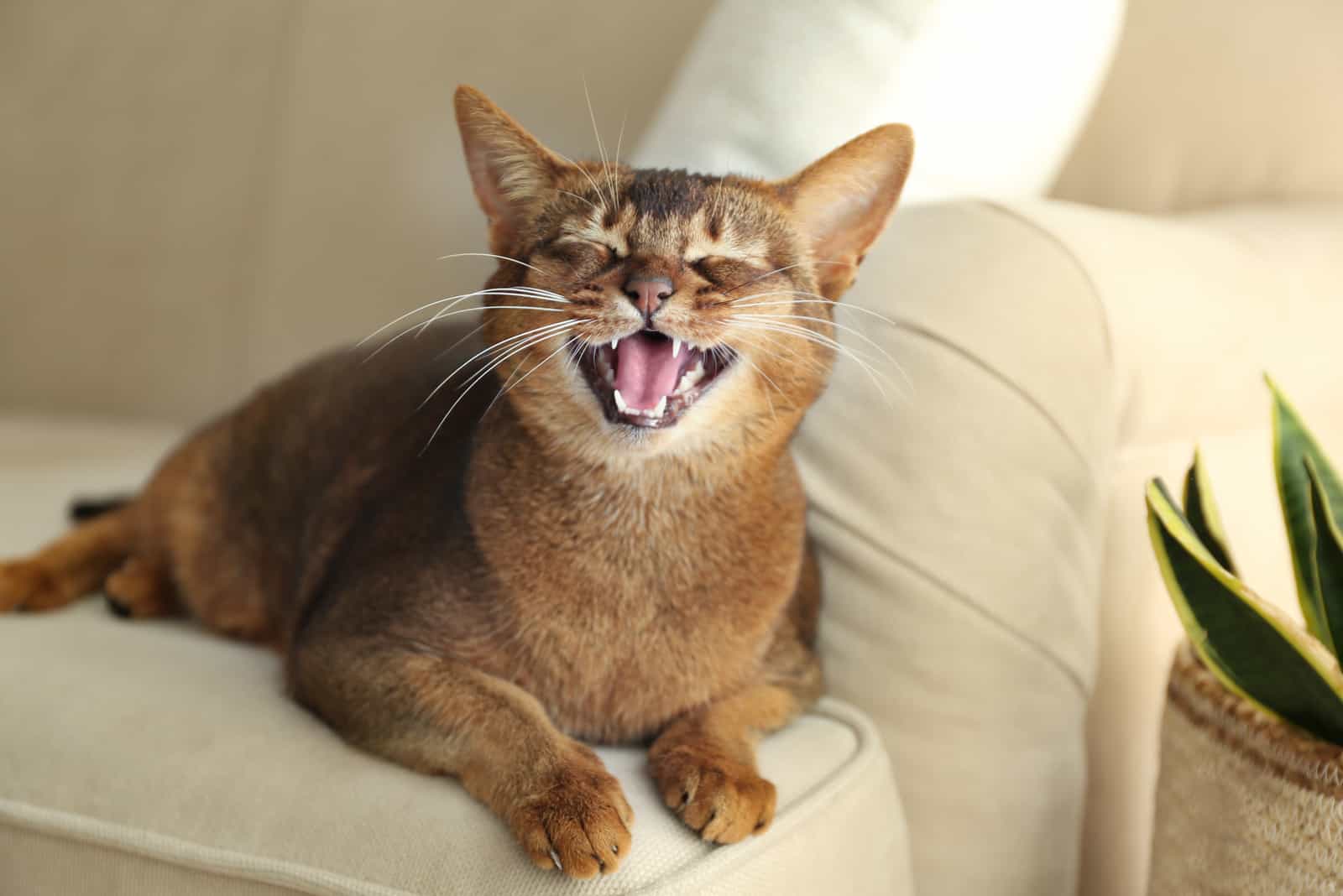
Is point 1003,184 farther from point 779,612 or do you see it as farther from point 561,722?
point 561,722

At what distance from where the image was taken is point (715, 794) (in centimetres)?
94

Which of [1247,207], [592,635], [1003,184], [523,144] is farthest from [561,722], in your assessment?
[1247,207]

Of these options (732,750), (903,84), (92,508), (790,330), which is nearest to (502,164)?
(790,330)

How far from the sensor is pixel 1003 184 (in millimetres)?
1381

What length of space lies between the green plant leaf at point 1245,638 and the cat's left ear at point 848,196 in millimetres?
338

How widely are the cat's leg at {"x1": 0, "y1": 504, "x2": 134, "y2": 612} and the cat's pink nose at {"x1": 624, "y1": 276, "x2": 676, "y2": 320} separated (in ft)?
3.01

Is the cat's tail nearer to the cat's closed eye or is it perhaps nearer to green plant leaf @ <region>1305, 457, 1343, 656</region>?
the cat's closed eye

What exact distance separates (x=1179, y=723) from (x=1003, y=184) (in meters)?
0.64

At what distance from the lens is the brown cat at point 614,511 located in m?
0.99

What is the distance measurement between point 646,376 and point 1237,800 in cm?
62

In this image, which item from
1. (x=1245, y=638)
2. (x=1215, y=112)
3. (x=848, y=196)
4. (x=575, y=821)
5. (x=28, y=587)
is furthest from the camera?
(x=1215, y=112)

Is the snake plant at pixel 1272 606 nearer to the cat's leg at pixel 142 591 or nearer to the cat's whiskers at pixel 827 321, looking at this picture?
the cat's whiskers at pixel 827 321

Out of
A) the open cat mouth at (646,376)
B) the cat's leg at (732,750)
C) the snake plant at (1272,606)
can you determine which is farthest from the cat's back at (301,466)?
the snake plant at (1272,606)

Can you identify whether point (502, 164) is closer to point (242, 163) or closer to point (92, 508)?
point (92, 508)
